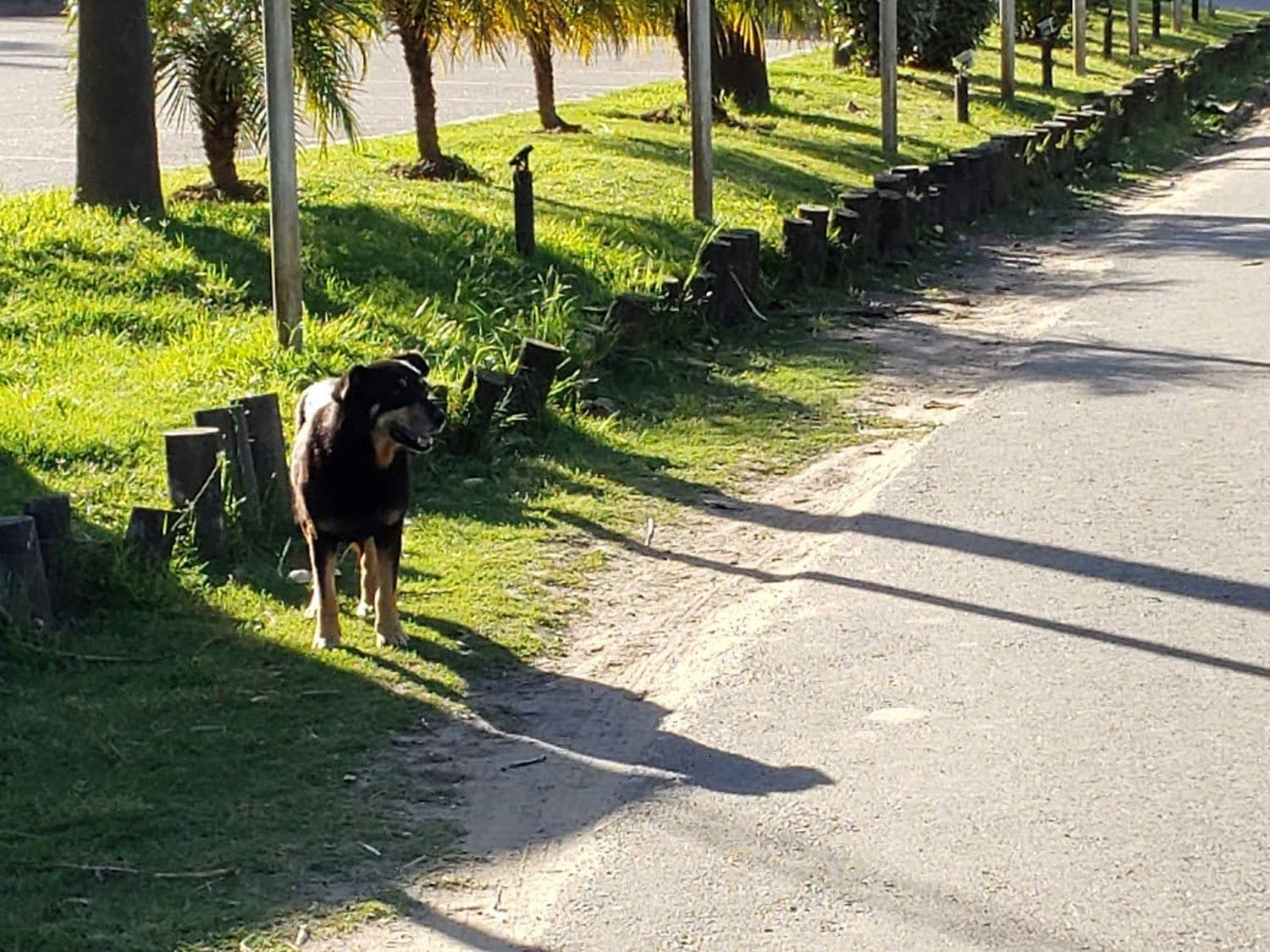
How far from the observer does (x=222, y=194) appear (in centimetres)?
1398

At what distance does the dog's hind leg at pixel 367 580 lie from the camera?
7.18 meters

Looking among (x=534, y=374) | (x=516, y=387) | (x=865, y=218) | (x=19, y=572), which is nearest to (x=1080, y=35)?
(x=865, y=218)

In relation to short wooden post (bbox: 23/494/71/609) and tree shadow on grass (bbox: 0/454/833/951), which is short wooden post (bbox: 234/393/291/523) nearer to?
tree shadow on grass (bbox: 0/454/833/951)

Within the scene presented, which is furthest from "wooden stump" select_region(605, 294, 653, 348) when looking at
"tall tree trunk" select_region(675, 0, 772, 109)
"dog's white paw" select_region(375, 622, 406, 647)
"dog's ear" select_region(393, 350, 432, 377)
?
"tall tree trunk" select_region(675, 0, 772, 109)

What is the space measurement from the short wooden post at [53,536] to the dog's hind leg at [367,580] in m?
0.91

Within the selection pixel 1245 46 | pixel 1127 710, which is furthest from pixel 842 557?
pixel 1245 46

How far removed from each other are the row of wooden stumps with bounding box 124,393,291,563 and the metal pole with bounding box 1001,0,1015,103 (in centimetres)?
1704

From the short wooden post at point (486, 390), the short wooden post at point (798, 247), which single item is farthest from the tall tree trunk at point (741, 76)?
the short wooden post at point (486, 390)

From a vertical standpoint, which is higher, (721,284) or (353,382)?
(353,382)

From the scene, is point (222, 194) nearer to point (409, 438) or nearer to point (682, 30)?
point (682, 30)

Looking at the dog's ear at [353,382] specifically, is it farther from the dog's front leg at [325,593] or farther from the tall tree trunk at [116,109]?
the tall tree trunk at [116,109]

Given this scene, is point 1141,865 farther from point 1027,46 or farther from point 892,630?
point 1027,46

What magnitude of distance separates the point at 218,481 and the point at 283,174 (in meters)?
2.96

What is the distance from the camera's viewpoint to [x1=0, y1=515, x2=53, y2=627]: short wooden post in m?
6.61
